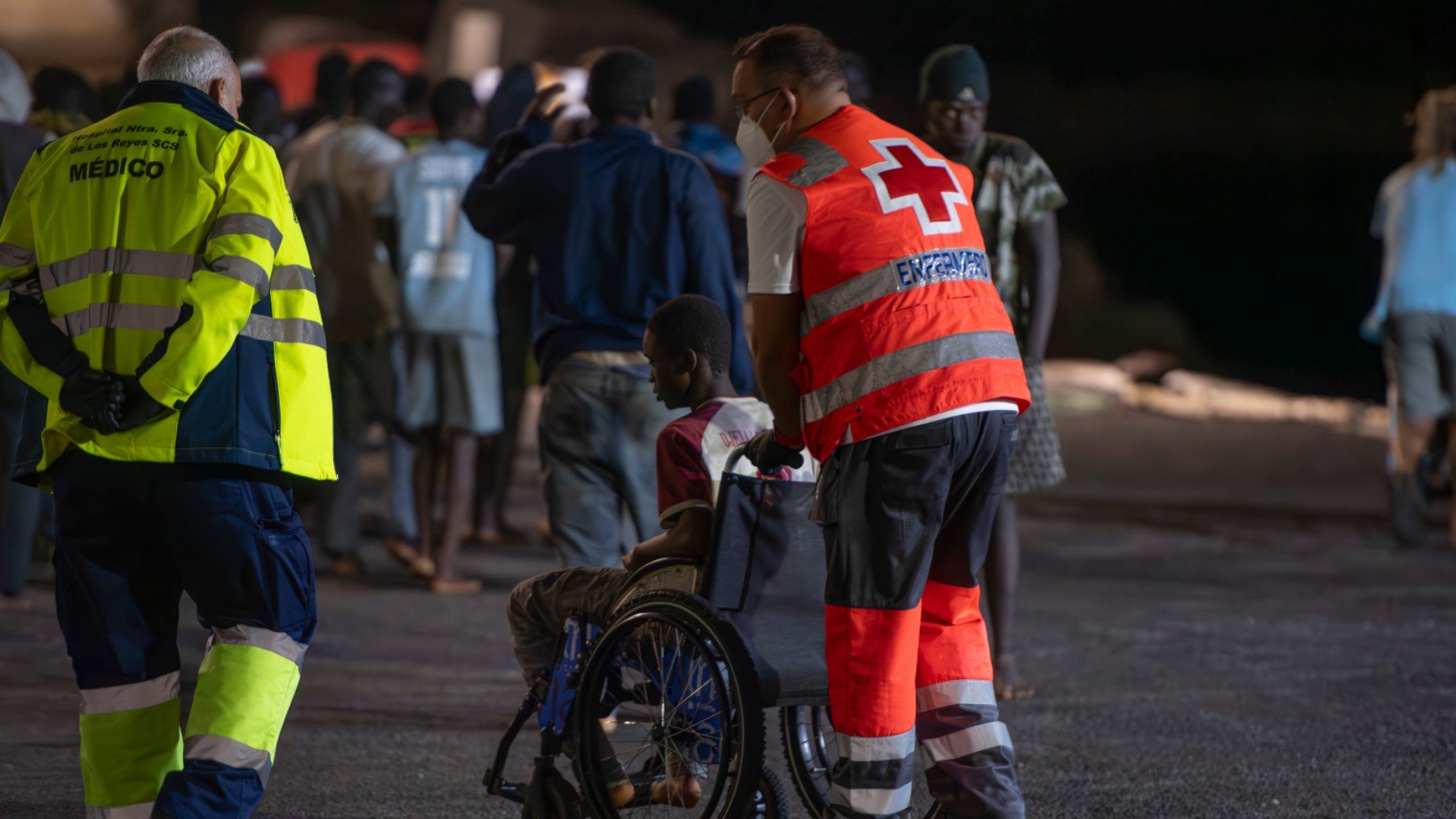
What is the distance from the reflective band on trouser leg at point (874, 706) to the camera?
372 cm

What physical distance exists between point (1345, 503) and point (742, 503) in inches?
335

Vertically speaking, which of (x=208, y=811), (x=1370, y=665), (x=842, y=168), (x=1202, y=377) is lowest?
(x=1202, y=377)

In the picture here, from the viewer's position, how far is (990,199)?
19.8ft

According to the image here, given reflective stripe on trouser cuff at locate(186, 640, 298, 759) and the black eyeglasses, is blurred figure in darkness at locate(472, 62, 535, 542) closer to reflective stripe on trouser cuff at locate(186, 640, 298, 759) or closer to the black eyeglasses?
the black eyeglasses

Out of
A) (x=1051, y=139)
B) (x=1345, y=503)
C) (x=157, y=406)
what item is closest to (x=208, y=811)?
(x=157, y=406)

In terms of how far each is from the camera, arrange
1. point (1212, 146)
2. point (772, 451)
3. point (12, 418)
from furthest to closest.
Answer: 1. point (1212, 146)
2. point (12, 418)
3. point (772, 451)

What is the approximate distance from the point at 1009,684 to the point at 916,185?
9.28 ft

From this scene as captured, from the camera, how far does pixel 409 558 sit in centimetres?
864

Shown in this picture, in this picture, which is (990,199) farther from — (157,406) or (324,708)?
(157,406)

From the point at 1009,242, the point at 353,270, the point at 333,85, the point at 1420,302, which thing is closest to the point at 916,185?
the point at 1009,242

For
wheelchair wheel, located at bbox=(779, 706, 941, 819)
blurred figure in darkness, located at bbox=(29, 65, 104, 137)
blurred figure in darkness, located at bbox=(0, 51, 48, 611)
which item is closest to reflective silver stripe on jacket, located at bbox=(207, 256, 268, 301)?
wheelchair wheel, located at bbox=(779, 706, 941, 819)

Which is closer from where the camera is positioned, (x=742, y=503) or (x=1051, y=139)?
(x=742, y=503)

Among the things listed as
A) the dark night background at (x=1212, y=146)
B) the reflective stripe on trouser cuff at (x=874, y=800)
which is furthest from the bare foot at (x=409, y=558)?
the dark night background at (x=1212, y=146)

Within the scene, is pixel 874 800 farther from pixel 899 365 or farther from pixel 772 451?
pixel 899 365
